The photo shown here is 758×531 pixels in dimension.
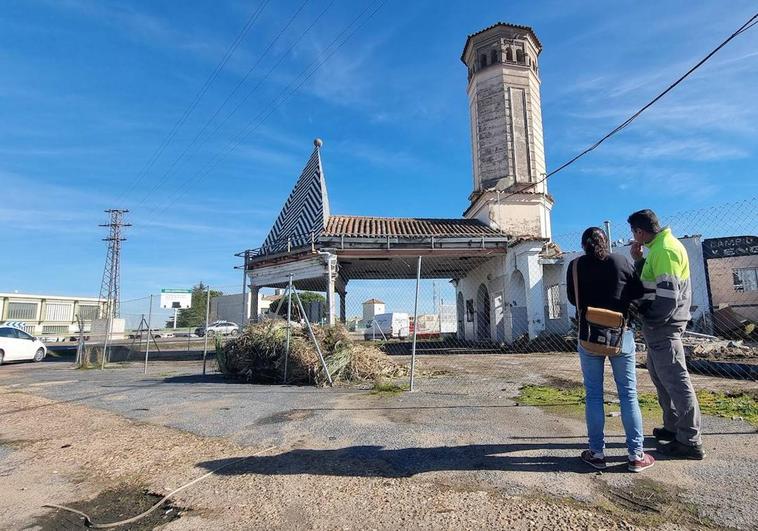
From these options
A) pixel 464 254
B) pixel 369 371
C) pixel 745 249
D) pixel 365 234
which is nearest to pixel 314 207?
pixel 365 234

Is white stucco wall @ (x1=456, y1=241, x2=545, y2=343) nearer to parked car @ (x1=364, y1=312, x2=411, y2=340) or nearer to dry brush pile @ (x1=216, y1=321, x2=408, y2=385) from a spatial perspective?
dry brush pile @ (x1=216, y1=321, x2=408, y2=385)

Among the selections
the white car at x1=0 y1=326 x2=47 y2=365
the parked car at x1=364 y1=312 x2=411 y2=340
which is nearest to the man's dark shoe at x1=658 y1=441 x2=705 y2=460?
the white car at x1=0 y1=326 x2=47 y2=365

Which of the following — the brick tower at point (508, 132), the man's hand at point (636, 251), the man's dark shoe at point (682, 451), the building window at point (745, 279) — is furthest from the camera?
the building window at point (745, 279)

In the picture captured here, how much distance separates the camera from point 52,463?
400 centimetres

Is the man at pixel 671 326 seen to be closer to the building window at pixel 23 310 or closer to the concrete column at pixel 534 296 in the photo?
the concrete column at pixel 534 296

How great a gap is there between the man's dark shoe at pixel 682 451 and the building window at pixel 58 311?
61.7 meters

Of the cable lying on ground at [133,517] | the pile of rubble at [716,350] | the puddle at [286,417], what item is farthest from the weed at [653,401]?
the pile of rubble at [716,350]

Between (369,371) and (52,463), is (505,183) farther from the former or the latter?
(52,463)

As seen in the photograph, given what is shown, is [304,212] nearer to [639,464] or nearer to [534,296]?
[534,296]

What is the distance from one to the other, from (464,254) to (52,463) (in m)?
14.5

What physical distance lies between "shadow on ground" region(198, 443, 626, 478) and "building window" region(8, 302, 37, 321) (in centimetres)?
5927

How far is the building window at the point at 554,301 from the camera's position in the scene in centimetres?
1856

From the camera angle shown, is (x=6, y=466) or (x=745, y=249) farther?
(x=745, y=249)

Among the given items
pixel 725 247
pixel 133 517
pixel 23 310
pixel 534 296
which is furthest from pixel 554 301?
pixel 23 310
